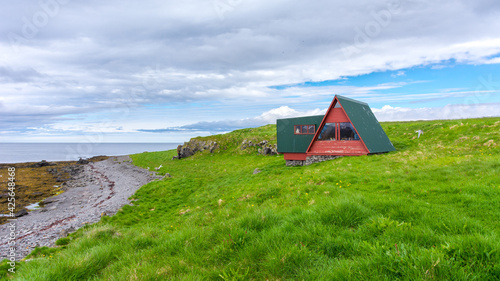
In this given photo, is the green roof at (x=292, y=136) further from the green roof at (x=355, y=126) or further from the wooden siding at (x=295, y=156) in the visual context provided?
the wooden siding at (x=295, y=156)

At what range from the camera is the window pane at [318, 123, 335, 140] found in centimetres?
2801

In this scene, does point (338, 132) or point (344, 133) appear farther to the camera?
point (338, 132)

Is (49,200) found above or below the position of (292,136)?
below

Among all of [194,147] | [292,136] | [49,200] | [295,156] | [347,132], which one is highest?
[347,132]

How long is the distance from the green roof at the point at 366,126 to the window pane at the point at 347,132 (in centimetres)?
60

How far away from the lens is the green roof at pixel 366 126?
26489 mm

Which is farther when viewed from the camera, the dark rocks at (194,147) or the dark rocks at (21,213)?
the dark rocks at (194,147)

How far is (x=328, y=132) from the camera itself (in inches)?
1113

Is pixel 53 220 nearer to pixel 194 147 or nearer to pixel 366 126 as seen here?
pixel 366 126

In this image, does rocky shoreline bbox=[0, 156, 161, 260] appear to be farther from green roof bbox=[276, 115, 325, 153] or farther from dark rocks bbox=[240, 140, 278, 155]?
dark rocks bbox=[240, 140, 278, 155]

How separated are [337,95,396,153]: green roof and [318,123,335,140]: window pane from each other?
2.42 m

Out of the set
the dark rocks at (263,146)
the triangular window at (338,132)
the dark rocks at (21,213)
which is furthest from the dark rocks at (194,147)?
the dark rocks at (21,213)

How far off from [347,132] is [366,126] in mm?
3092

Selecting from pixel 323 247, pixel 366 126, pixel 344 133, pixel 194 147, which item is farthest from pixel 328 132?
pixel 194 147
